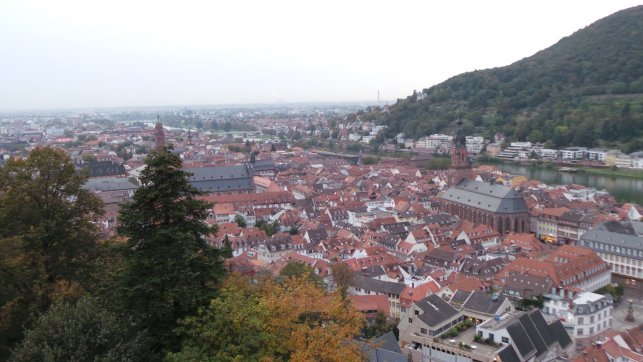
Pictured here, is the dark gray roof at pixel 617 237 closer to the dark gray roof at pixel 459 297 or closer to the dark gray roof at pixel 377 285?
the dark gray roof at pixel 459 297

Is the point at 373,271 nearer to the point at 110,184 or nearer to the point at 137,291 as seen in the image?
the point at 137,291

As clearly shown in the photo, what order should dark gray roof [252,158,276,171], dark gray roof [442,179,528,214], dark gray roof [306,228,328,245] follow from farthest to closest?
dark gray roof [252,158,276,171] < dark gray roof [442,179,528,214] < dark gray roof [306,228,328,245]

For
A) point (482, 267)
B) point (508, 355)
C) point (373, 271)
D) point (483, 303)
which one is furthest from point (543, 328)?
point (373, 271)

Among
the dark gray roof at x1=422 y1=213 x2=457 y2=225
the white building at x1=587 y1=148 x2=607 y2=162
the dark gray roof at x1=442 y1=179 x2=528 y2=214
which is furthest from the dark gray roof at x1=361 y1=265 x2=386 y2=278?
the white building at x1=587 y1=148 x2=607 y2=162

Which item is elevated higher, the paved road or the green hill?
the green hill

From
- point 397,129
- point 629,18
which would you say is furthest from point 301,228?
point 629,18

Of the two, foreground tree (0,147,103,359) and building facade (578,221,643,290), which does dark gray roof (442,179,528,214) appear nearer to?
building facade (578,221,643,290)

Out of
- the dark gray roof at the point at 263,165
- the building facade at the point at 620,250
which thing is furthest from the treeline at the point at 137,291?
the dark gray roof at the point at 263,165
